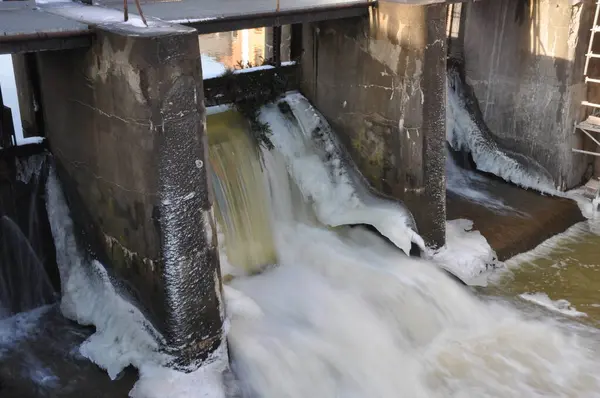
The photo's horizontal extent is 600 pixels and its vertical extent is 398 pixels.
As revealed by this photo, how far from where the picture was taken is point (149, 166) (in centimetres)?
504

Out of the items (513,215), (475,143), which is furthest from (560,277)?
(475,143)

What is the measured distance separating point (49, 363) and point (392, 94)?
424cm

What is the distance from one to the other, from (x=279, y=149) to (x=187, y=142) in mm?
2469

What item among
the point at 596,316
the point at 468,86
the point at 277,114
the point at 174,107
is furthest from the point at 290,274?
the point at 468,86

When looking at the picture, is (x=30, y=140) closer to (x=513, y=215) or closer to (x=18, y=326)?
(x=18, y=326)

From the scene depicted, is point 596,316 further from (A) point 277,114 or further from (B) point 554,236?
(A) point 277,114

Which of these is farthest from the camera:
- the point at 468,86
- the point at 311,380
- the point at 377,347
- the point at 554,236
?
the point at 468,86

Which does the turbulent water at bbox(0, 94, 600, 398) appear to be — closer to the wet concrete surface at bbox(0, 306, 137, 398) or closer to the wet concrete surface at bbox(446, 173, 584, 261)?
the wet concrete surface at bbox(0, 306, 137, 398)

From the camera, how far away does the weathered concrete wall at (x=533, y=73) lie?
28.3 feet

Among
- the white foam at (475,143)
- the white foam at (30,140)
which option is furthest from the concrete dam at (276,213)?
the white foam at (475,143)

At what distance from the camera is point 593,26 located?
27.8ft

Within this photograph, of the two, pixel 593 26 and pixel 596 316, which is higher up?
pixel 593 26

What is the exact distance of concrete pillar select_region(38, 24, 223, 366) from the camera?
4.90 meters

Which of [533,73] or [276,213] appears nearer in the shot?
[276,213]
